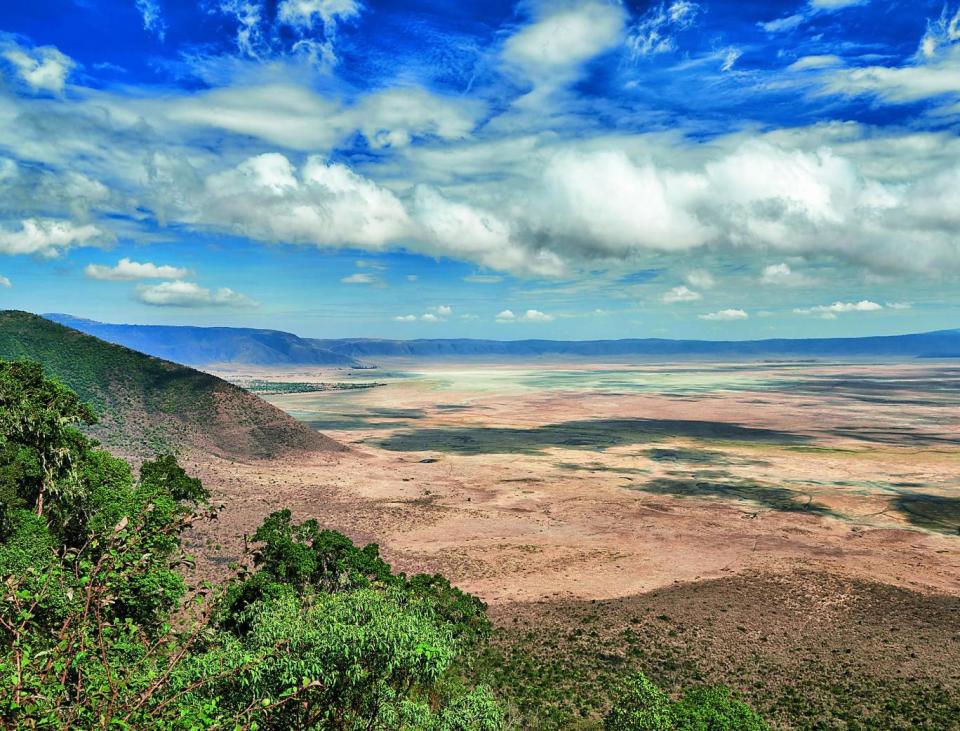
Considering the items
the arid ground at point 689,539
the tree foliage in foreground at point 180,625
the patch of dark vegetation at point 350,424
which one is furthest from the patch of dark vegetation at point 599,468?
the tree foliage in foreground at point 180,625

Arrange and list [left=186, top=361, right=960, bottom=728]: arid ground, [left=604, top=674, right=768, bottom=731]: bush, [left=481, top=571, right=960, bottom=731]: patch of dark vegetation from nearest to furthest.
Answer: [left=604, top=674, right=768, bottom=731]: bush, [left=481, top=571, right=960, bottom=731]: patch of dark vegetation, [left=186, top=361, right=960, bottom=728]: arid ground

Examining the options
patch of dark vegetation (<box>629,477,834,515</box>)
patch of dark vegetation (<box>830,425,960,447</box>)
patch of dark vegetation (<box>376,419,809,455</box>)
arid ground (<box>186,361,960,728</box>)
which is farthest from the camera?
patch of dark vegetation (<box>830,425,960,447</box>)

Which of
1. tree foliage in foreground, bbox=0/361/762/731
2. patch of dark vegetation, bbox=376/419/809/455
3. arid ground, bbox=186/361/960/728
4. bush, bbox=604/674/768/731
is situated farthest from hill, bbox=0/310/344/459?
bush, bbox=604/674/768/731

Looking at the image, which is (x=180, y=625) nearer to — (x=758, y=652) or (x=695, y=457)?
(x=758, y=652)

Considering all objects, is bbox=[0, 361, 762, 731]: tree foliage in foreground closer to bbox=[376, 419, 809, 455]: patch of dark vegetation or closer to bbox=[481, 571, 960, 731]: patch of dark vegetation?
bbox=[481, 571, 960, 731]: patch of dark vegetation

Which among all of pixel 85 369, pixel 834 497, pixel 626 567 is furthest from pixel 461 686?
pixel 85 369

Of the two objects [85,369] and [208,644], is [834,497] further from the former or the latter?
[85,369]

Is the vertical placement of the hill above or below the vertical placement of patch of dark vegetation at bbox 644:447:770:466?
above

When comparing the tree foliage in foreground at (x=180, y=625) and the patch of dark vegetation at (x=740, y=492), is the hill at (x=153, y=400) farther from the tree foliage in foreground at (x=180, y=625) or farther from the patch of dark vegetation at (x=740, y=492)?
the tree foliage in foreground at (x=180, y=625)
